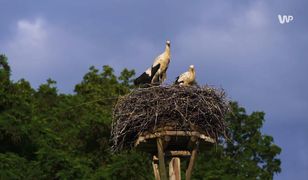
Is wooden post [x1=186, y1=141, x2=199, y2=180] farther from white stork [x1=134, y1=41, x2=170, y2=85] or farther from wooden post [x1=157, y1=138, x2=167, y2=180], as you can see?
white stork [x1=134, y1=41, x2=170, y2=85]

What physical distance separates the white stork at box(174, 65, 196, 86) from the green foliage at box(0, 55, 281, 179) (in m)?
1.48

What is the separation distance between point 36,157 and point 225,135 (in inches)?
420

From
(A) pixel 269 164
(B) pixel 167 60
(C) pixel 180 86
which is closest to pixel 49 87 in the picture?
(A) pixel 269 164

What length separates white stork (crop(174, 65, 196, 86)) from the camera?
18.8m

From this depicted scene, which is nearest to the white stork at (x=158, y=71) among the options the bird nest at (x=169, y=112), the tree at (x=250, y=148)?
the bird nest at (x=169, y=112)

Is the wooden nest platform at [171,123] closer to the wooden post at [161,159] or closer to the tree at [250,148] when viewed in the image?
the wooden post at [161,159]

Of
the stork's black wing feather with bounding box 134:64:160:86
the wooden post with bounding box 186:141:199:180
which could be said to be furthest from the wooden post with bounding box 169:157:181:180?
the stork's black wing feather with bounding box 134:64:160:86

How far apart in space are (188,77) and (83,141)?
11.5 metres

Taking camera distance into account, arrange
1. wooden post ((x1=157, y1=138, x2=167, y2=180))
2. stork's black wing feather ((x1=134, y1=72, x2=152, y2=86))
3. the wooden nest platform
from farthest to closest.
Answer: stork's black wing feather ((x1=134, y1=72, x2=152, y2=86)), the wooden nest platform, wooden post ((x1=157, y1=138, x2=167, y2=180))

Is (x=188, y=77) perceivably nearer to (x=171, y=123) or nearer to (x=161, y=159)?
(x=171, y=123)

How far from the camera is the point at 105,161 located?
95.5ft

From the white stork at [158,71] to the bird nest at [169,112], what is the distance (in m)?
1.82

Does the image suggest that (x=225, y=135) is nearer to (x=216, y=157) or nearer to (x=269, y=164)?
(x=216, y=157)

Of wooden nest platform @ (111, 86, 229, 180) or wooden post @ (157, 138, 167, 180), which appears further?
wooden nest platform @ (111, 86, 229, 180)
